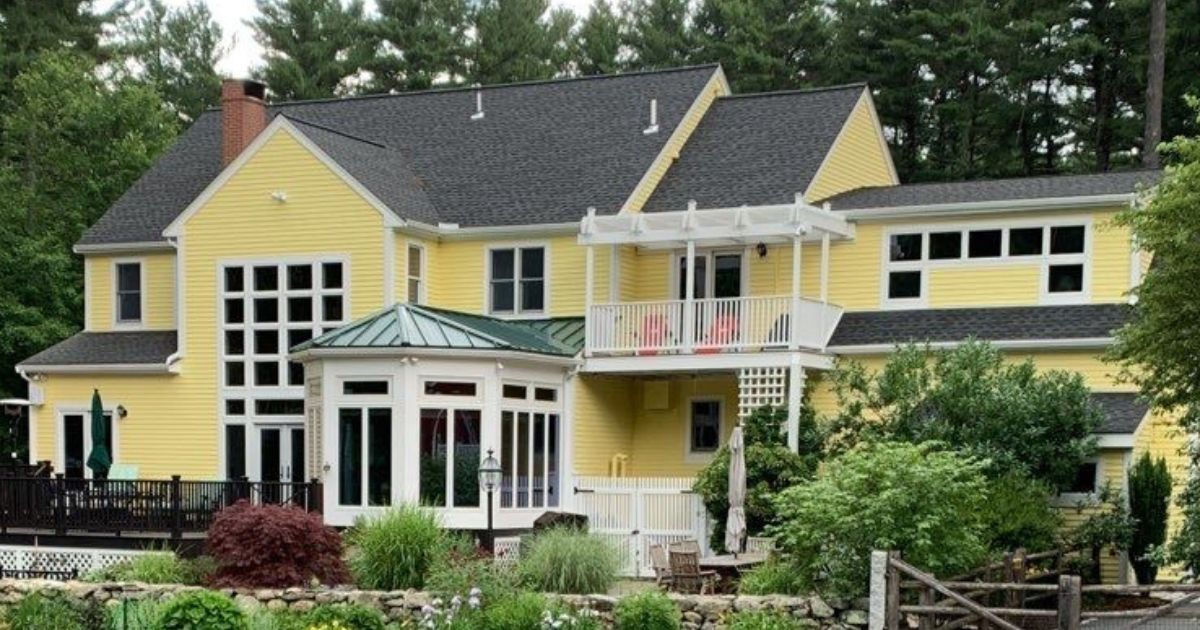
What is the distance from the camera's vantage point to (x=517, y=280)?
2997 centimetres

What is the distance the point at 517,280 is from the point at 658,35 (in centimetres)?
2234

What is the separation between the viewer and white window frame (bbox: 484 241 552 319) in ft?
97.3

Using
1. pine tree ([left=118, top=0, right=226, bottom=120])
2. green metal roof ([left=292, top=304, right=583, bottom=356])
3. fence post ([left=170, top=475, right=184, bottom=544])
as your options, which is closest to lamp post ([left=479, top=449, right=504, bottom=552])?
green metal roof ([left=292, top=304, right=583, bottom=356])


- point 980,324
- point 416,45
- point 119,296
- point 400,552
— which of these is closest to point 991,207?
point 980,324

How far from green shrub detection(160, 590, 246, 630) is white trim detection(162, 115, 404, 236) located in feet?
38.1

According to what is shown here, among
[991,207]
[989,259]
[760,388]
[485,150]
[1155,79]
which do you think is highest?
[1155,79]

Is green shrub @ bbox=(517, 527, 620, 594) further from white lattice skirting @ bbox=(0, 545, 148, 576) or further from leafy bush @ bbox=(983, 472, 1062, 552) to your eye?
white lattice skirting @ bbox=(0, 545, 148, 576)

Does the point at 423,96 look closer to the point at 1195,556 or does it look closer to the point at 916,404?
the point at 916,404

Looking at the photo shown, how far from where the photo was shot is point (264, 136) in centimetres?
2977

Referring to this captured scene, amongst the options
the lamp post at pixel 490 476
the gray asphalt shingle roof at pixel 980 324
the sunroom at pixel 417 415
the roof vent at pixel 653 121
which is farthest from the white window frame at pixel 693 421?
the roof vent at pixel 653 121

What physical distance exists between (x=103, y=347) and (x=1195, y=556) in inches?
841

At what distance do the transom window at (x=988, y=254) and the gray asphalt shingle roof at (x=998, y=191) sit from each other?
1.77 ft

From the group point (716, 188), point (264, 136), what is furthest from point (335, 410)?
point (716, 188)

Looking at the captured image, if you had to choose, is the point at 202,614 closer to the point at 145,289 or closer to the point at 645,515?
the point at 645,515
